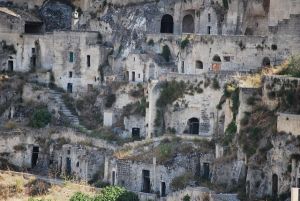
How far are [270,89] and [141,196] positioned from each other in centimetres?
993

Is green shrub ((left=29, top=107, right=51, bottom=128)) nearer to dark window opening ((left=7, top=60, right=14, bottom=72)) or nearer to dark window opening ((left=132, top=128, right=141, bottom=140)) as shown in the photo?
dark window opening ((left=7, top=60, right=14, bottom=72))

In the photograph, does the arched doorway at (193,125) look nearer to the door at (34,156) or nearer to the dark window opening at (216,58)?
the dark window opening at (216,58)

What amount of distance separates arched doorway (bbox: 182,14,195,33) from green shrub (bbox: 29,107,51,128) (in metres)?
10.8

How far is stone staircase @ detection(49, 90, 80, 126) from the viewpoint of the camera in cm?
8291

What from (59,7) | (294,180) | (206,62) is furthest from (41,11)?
(294,180)

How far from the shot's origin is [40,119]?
82625mm

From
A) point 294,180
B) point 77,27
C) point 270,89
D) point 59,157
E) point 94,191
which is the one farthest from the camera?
point 77,27

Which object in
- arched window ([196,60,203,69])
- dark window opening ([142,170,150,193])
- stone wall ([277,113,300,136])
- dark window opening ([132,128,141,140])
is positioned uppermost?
arched window ([196,60,203,69])

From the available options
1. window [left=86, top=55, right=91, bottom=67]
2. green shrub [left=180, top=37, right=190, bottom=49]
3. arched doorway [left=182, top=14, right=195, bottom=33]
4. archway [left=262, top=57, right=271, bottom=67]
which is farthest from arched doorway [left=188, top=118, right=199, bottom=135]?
window [left=86, top=55, right=91, bottom=67]

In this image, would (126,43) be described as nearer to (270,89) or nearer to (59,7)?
(59,7)

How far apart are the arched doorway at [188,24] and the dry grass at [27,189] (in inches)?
576

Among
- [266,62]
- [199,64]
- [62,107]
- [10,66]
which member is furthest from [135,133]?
[10,66]

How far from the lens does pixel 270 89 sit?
68938 mm

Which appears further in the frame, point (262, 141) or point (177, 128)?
point (177, 128)
